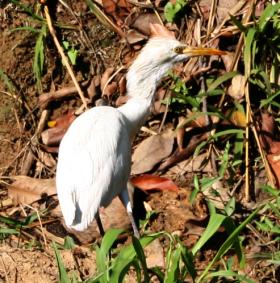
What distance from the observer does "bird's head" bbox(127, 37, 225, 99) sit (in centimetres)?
511

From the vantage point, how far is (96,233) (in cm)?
518

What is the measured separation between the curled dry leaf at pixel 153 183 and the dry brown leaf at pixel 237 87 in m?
0.72

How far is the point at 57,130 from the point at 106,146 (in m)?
1.30

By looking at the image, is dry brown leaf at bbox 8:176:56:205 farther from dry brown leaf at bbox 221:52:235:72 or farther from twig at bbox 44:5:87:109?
dry brown leaf at bbox 221:52:235:72

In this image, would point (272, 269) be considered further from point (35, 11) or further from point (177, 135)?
point (35, 11)

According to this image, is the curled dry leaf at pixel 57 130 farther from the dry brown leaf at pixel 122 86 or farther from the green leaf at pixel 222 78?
the green leaf at pixel 222 78

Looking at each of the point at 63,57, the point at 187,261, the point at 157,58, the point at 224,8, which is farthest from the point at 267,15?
the point at 187,261

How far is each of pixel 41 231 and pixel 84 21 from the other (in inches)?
74.1

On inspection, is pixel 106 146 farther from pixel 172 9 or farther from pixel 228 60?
pixel 172 9

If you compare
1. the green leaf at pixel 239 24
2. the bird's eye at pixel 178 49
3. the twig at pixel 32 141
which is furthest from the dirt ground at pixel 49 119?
the green leaf at pixel 239 24

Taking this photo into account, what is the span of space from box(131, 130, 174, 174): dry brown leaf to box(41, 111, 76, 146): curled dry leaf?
1.95ft

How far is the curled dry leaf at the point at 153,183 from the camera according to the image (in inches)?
213

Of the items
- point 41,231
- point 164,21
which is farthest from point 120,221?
point 164,21

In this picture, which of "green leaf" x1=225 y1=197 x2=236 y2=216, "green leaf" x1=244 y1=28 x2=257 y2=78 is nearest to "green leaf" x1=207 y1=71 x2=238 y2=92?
"green leaf" x1=244 y1=28 x2=257 y2=78
